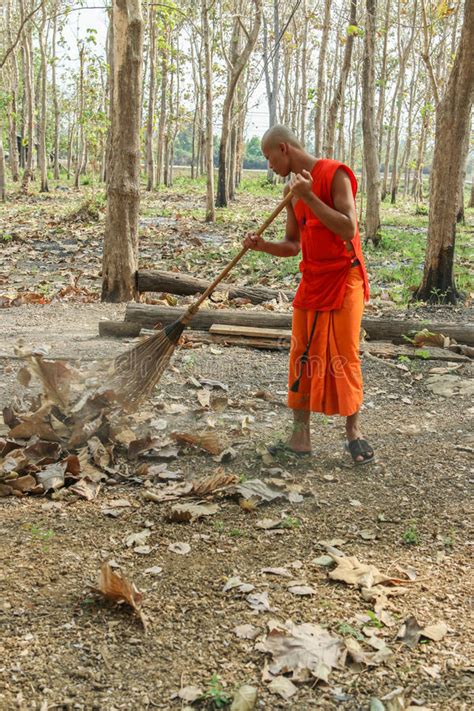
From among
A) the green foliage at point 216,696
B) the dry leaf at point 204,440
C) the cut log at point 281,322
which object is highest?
the cut log at point 281,322

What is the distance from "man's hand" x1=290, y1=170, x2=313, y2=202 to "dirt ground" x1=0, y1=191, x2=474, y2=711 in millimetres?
1431

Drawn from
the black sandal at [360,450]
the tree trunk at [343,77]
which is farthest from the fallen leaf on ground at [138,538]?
the tree trunk at [343,77]

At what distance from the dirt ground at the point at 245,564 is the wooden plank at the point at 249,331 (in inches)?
39.7

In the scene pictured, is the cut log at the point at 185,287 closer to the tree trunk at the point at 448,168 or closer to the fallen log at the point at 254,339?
the fallen log at the point at 254,339

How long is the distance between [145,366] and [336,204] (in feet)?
4.73

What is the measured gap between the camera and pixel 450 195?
285 inches

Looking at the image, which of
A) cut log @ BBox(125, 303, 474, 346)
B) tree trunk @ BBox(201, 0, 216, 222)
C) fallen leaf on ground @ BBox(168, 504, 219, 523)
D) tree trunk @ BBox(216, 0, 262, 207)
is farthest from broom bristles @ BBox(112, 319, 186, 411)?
tree trunk @ BBox(216, 0, 262, 207)

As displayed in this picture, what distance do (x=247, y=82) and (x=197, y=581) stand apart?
95.2 ft

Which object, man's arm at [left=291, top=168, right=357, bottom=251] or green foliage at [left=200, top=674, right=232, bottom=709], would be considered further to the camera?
man's arm at [left=291, top=168, right=357, bottom=251]

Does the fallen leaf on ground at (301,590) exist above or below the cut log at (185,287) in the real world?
below

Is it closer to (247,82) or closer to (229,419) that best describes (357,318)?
(229,419)

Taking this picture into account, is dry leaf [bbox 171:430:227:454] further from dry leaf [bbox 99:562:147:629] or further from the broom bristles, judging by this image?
dry leaf [bbox 99:562:147:629]

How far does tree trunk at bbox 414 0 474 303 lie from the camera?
700cm

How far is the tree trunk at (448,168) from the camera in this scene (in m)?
7.00
